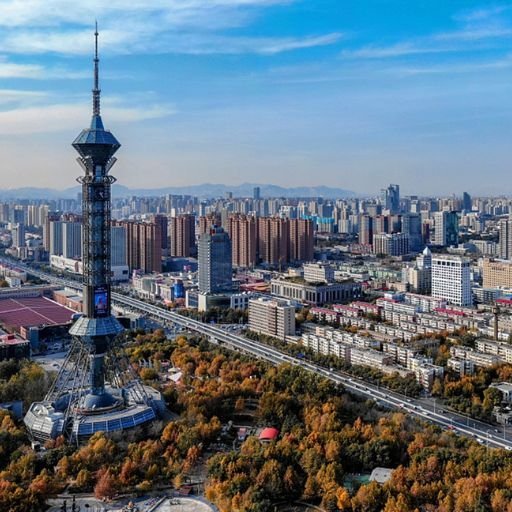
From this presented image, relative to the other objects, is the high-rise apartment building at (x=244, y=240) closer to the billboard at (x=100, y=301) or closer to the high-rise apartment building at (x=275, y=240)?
the high-rise apartment building at (x=275, y=240)

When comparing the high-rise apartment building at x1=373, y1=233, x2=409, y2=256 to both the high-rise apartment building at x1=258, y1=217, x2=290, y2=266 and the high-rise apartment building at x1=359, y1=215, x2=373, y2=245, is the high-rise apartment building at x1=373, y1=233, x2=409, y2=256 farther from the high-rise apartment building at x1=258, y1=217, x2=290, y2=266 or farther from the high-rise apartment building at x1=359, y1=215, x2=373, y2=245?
the high-rise apartment building at x1=258, y1=217, x2=290, y2=266

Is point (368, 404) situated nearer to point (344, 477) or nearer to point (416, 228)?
point (344, 477)

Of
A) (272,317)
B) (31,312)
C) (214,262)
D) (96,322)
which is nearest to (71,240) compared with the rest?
(214,262)

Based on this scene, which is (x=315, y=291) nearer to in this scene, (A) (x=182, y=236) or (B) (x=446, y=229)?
(A) (x=182, y=236)

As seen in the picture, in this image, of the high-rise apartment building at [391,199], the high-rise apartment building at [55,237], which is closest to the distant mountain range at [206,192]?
the high-rise apartment building at [391,199]

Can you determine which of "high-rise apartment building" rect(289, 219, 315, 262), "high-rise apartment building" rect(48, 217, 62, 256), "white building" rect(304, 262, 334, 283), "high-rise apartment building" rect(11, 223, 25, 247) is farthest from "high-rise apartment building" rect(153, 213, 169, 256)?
"white building" rect(304, 262, 334, 283)

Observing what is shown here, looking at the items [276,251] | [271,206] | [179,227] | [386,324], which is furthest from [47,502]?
[271,206]

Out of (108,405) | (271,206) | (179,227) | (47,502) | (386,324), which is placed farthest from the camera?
(271,206)

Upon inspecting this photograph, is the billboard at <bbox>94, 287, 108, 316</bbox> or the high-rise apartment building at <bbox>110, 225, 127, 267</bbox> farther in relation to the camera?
the high-rise apartment building at <bbox>110, 225, 127, 267</bbox>
